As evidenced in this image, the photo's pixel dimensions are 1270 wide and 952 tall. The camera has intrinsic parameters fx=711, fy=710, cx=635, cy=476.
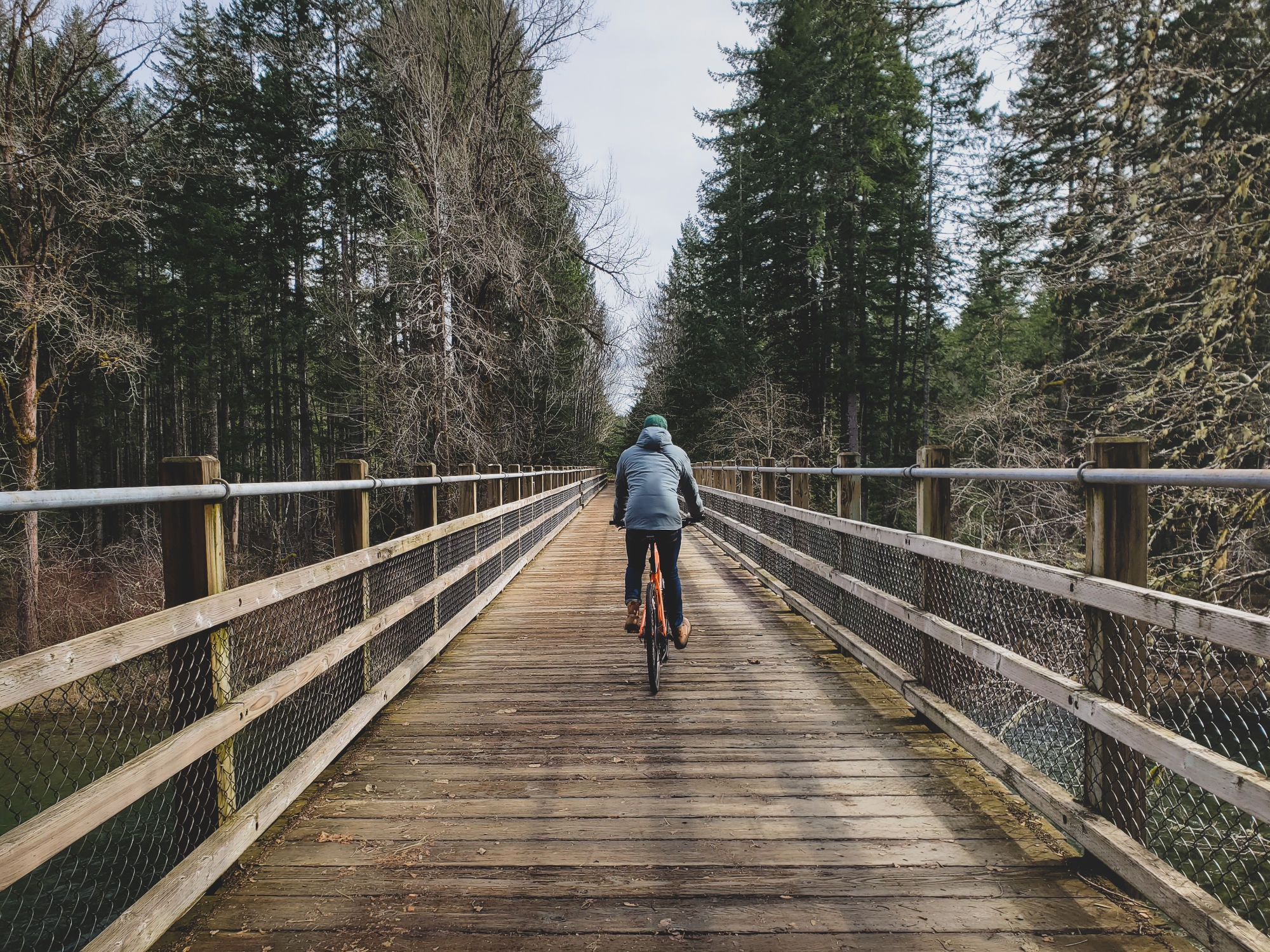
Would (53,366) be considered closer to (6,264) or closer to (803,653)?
(6,264)

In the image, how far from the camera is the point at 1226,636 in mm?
1800

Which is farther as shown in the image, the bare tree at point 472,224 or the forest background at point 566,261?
the bare tree at point 472,224

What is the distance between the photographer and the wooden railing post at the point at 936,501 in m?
3.91

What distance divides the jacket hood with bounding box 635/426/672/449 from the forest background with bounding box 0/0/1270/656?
3.63 metres

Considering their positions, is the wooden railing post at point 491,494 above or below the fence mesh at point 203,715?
above

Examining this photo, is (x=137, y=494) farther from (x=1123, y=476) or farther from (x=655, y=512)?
(x=655, y=512)

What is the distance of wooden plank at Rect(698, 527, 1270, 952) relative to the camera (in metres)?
1.85

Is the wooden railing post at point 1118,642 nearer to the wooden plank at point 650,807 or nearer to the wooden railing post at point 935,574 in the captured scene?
the wooden plank at point 650,807

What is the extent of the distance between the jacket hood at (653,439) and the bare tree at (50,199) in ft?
32.5

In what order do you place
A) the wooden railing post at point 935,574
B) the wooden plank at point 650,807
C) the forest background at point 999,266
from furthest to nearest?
1. the forest background at point 999,266
2. the wooden railing post at point 935,574
3. the wooden plank at point 650,807

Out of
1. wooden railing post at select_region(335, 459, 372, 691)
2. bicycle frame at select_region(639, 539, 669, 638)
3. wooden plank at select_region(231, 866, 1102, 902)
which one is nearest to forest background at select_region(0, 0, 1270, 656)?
bicycle frame at select_region(639, 539, 669, 638)

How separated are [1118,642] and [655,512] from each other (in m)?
2.93

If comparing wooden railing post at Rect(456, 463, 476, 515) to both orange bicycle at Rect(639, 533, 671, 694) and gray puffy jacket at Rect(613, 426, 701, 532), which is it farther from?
orange bicycle at Rect(639, 533, 671, 694)

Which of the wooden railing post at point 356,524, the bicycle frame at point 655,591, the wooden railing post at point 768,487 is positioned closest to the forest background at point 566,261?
the wooden railing post at point 768,487
